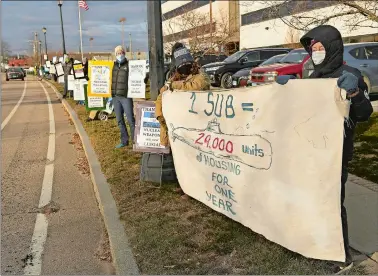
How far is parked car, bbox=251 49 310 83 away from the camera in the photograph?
12.7 metres

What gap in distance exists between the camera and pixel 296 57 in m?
13.7

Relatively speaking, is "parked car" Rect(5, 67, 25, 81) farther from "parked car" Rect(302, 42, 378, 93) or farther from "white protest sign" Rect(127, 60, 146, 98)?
"white protest sign" Rect(127, 60, 146, 98)

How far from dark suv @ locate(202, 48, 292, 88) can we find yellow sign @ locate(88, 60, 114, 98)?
7.98 meters

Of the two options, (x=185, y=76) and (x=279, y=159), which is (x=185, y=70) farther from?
(x=279, y=159)

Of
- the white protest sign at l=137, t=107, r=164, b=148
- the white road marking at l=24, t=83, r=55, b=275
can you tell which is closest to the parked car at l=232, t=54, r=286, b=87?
the white road marking at l=24, t=83, r=55, b=275

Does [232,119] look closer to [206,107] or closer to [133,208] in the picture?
[206,107]

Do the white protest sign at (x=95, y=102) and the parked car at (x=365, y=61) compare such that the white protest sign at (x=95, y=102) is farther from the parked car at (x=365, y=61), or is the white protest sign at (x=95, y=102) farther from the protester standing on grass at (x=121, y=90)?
the parked car at (x=365, y=61)

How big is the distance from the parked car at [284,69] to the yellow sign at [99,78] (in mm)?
4952

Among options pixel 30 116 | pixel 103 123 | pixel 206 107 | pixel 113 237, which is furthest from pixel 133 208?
pixel 30 116

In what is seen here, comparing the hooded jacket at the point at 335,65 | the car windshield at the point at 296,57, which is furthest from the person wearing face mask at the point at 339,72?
the car windshield at the point at 296,57

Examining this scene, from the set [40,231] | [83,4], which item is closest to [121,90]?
[40,231]

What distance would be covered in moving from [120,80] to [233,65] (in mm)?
11295

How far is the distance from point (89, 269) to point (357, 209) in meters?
2.85

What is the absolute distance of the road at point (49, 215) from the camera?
3777 millimetres
